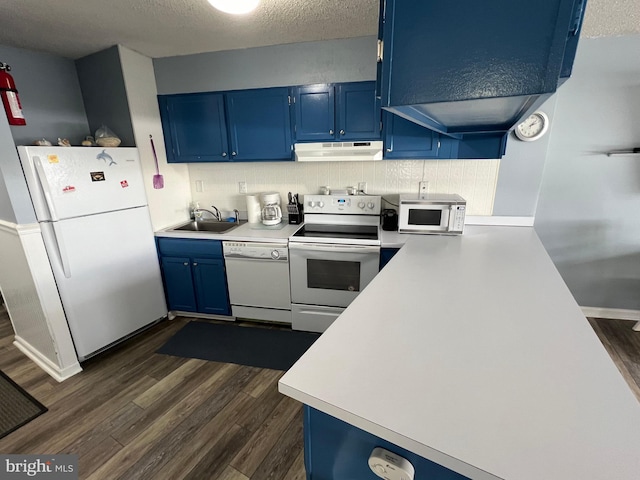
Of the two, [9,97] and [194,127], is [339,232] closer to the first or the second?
[194,127]

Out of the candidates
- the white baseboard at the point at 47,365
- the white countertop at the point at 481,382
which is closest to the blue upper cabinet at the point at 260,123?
the white countertop at the point at 481,382

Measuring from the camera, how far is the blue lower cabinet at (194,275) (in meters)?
2.64

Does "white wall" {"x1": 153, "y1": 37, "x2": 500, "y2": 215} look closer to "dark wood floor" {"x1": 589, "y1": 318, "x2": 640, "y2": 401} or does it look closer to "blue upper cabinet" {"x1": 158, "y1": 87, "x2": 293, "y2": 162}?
"blue upper cabinet" {"x1": 158, "y1": 87, "x2": 293, "y2": 162}

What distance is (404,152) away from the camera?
2428 millimetres

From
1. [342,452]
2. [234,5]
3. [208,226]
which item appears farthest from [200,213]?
[342,452]

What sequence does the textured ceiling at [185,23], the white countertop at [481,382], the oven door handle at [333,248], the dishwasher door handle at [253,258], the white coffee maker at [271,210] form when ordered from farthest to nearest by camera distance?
the white coffee maker at [271,210] < the dishwasher door handle at [253,258] < the oven door handle at [333,248] < the textured ceiling at [185,23] < the white countertop at [481,382]

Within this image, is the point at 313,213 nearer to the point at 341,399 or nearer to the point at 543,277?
the point at 543,277

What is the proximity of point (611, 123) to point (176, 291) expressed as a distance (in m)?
4.05

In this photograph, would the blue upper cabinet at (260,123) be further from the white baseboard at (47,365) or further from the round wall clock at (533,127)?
the white baseboard at (47,365)

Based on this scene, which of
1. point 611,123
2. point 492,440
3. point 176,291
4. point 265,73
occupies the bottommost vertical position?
point 176,291

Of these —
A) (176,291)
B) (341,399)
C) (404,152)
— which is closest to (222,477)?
(341,399)

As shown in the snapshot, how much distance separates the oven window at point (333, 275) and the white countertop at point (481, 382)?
100 cm

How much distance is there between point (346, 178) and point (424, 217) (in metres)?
0.85

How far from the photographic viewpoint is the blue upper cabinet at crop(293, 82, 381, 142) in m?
2.38
